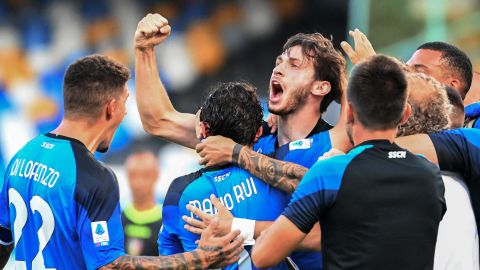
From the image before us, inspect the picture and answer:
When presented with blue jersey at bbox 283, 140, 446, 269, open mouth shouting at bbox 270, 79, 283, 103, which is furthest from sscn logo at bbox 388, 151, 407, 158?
open mouth shouting at bbox 270, 79, 283, 103

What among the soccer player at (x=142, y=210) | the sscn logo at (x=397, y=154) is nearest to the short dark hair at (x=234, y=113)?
the sscn logo at (x=397, y=154)

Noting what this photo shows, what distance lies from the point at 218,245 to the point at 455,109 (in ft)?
5.50

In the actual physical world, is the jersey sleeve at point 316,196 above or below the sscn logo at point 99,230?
above

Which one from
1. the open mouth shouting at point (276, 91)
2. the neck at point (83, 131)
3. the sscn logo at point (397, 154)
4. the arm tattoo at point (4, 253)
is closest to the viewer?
the sscn logo at point (397, 154)

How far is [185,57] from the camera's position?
Answer: 11.5 metres

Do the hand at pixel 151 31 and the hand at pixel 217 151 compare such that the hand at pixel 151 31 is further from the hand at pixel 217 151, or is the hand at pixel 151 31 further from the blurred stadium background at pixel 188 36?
the blurred stadium background at pixel 188 36

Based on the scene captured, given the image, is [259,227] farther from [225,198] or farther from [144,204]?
[144,204]

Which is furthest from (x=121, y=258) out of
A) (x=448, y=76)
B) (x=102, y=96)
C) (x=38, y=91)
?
(x=38, y=91)

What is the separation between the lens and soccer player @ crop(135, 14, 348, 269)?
5.04 meters

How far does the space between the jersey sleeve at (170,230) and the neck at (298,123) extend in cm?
93

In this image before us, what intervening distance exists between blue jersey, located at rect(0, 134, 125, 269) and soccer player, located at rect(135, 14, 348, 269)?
93 centimetres

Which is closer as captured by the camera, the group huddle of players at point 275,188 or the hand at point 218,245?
the group huddle of players at point 275,188

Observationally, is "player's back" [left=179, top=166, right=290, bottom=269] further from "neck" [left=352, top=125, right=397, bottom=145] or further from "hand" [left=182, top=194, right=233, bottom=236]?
"neck" [left=352, top=125, right=397, bottom=145]

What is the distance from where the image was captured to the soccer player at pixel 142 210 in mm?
8945
